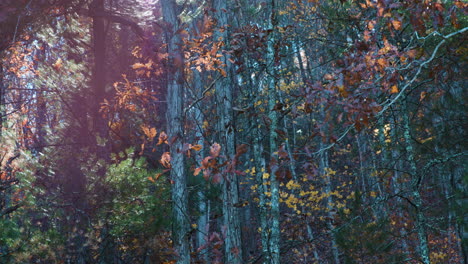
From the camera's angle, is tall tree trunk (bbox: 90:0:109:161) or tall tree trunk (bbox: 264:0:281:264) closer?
tall tree trunk (bbox: 264:0:281:264)

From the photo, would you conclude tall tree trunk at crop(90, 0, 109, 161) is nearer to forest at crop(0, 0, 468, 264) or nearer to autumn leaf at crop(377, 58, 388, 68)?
forest at crop(0, 0, 468, 264)

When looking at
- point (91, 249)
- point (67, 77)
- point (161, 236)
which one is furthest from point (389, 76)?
point (67, 77)

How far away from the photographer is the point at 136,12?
1084 centimetres

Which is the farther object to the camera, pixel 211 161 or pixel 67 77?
pixel 67 77

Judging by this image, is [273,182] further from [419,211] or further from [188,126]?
[419,211]

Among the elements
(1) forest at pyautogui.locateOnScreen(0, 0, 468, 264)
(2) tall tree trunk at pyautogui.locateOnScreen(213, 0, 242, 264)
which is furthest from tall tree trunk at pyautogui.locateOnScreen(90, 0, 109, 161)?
(2) tall tree trunk at pyautogui.locateOnScreen(213, 0, 242, 264)

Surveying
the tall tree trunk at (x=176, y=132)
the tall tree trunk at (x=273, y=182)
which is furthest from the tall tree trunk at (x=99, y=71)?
the tall tree trunk at (x=273, y=182)

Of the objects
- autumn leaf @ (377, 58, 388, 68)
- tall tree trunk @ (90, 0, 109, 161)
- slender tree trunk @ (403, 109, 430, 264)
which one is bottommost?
slender tree trunk @ (403, 109, 430, 264)

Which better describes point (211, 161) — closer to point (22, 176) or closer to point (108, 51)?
point (22, 176)

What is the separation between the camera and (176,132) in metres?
7.82

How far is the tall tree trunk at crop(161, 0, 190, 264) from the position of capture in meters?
7.61

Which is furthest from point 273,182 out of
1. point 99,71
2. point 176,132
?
point 99,71

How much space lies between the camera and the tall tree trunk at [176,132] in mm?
7605

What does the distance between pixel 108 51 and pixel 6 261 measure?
5.82 m
